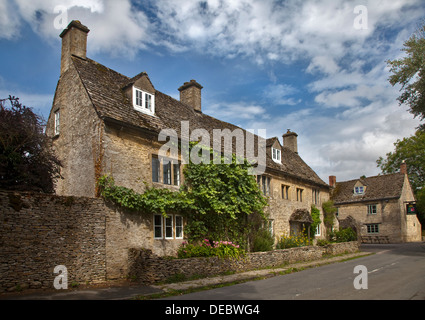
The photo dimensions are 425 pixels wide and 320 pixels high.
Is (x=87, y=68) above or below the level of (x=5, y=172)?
above

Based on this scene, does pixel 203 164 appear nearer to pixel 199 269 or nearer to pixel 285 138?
pixel 199 269

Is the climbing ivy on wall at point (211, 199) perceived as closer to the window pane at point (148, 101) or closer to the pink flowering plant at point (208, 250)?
the pink flowering plant at point (208, 250)

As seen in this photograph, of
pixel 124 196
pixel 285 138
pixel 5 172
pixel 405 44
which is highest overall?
pixel 405 44

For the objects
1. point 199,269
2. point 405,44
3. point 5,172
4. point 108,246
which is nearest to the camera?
point 5,172

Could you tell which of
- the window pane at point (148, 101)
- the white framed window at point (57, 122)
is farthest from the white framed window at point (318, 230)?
the white framed window at point (57, 122)

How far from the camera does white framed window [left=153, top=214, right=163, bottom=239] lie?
15055mm

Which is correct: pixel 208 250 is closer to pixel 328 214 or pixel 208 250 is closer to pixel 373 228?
pixel 328 214

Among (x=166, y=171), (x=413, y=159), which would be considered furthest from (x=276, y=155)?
(x=413, y=159)

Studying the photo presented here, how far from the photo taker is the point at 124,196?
13.5 meters

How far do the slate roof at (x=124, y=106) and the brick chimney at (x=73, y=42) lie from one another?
420 mm

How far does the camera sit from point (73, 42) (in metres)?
16.8

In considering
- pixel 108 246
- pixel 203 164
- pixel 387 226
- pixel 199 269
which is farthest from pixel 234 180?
pixel 387 226

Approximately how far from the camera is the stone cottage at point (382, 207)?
139 ft

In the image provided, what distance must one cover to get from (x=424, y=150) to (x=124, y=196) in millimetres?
52806
